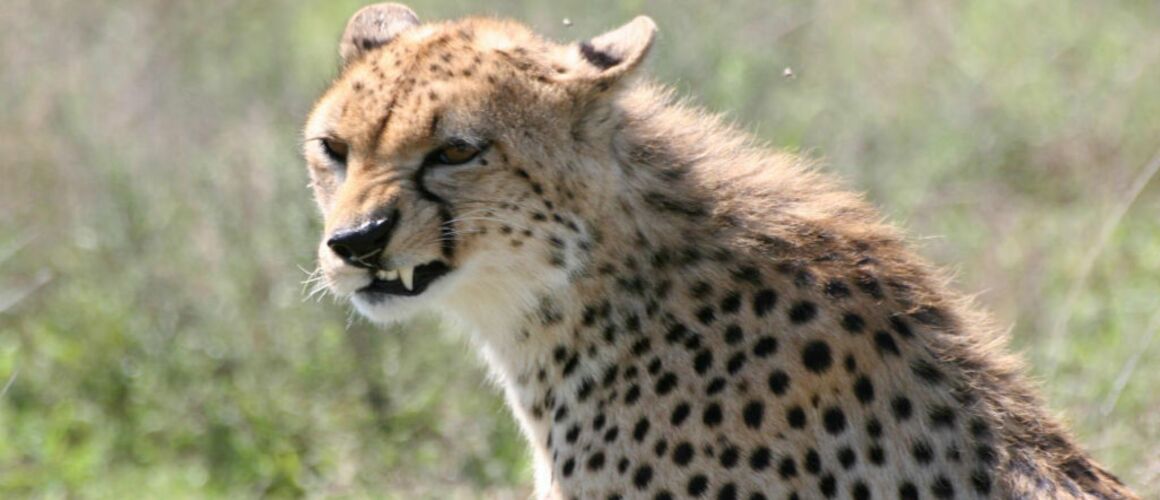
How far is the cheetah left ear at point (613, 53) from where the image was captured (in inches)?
142

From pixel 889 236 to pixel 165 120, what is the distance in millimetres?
4524

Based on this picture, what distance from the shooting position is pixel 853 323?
352cm

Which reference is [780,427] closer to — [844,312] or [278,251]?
[844,312]

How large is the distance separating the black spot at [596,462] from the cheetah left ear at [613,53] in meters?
0.72

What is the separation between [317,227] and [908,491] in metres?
2.57

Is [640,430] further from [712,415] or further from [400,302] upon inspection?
[400,302]

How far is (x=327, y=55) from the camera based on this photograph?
8703 mm

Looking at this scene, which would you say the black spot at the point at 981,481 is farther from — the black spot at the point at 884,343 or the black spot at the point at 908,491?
the black spot at the point at 884,343

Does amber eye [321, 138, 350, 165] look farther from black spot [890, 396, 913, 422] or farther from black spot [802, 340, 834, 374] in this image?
black spot [890, 396, 913, 422]

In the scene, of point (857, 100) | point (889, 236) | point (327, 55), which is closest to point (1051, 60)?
point (857, 100)

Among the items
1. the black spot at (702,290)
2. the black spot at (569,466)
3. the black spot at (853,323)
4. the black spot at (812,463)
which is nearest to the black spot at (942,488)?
the black spot at (812,463)

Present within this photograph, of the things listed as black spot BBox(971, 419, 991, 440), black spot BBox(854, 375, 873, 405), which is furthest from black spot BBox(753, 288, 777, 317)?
black spot BBox(971, 419, 991, 440)

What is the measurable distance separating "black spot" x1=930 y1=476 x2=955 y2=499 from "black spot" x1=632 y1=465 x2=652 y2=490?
0.52 meters

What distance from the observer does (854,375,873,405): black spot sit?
346 cm
